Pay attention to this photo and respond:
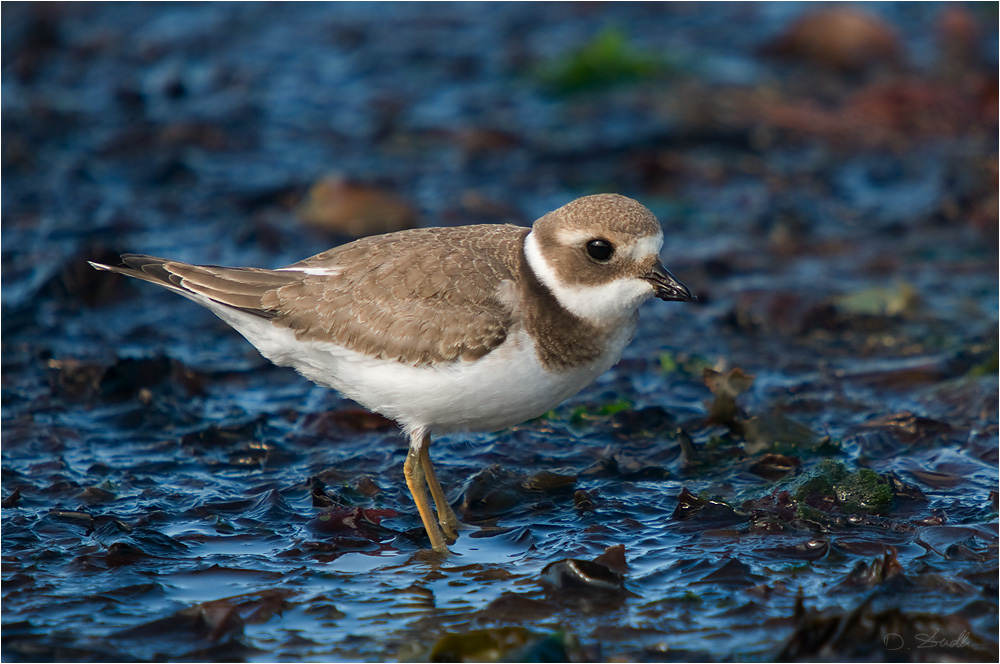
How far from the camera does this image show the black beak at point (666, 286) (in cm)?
533

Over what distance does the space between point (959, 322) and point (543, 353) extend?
4.59 m

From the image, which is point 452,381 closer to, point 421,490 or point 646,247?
point 421,490

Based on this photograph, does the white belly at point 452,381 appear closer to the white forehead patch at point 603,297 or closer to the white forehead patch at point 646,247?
the white forehead patch at point 603,297

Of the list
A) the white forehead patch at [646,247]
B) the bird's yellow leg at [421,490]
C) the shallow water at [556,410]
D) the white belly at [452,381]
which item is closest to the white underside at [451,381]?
→ the white belly at [452,381]

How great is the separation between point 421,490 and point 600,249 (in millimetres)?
1647

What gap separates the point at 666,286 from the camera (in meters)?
5.36

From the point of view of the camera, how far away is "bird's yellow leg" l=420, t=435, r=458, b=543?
590 cm

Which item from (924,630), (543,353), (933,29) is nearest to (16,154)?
(543,353)

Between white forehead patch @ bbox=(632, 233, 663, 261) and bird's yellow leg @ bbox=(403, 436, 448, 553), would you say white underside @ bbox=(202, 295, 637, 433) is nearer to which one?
bird's yellow leg @ bbox=(403, 436, 448, 553)

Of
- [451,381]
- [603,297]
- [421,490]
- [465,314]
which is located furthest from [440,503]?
[603,297]

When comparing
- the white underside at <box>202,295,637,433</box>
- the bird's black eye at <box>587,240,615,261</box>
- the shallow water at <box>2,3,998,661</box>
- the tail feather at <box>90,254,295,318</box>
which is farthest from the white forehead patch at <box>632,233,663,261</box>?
the tail feather at <box>90,254,295,318</box>

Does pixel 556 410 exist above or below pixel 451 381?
below

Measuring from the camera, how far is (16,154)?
35.5ft

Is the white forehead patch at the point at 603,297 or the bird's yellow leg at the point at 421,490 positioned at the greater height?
the white forehead patch at the point at 603,297
